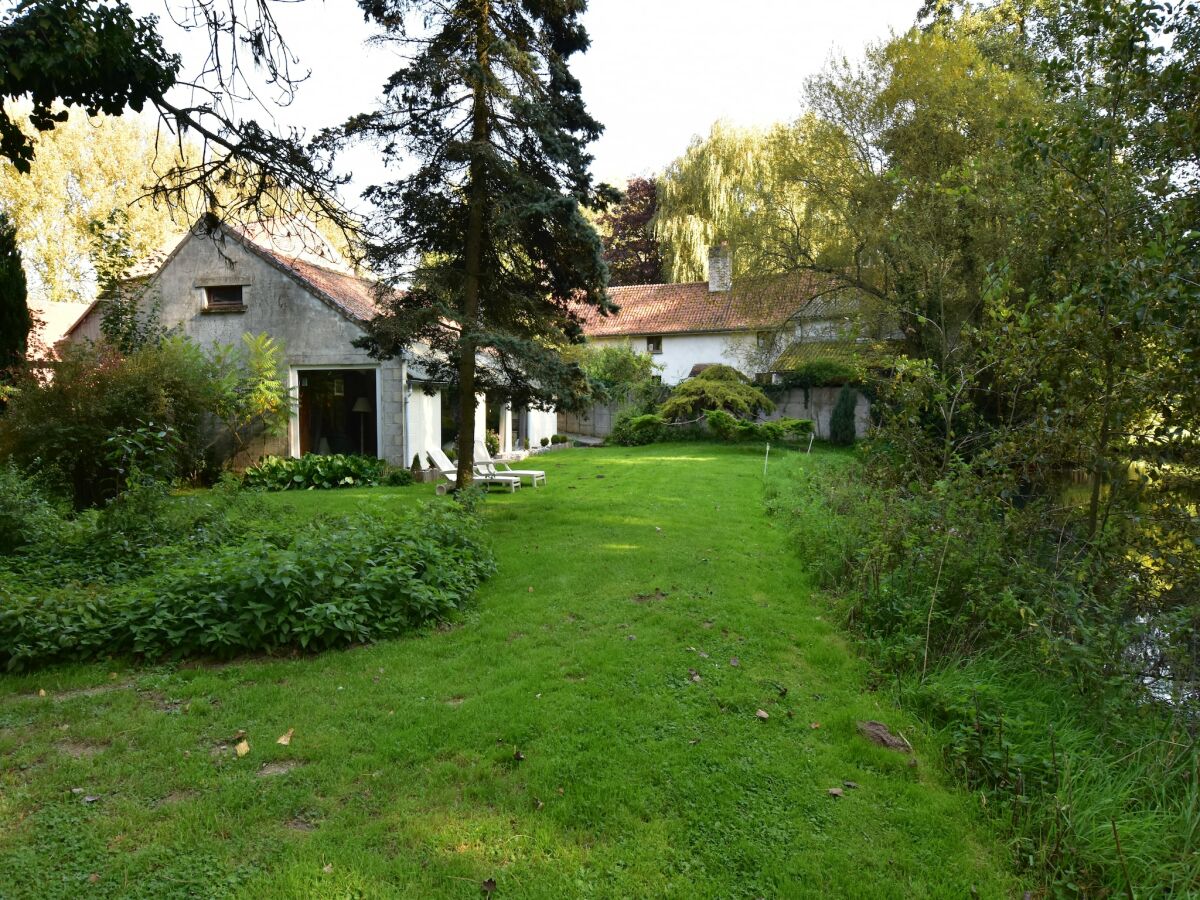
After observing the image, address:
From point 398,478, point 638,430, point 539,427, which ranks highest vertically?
point 539,427

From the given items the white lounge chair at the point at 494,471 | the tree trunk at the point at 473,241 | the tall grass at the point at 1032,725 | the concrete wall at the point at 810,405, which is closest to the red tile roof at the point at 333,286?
the white lounge chair at the point at 494,471

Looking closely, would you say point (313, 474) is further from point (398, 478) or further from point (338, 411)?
point (338, 411)

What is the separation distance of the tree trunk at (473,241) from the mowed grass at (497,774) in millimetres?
4569

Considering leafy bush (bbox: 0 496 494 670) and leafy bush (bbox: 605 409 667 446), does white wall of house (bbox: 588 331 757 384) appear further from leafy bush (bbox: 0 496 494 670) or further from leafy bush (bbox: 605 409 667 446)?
leafy bush (bbox: 0 496 494 670)

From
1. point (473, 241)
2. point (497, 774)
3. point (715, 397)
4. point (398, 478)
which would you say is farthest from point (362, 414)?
point (497, 774)

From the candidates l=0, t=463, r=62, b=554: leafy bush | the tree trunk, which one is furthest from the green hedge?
l=0, t=463, r=62, b=554: leafy bush

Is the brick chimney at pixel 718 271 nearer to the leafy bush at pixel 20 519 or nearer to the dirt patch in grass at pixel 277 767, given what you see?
the leafy bush at pixel 20 519

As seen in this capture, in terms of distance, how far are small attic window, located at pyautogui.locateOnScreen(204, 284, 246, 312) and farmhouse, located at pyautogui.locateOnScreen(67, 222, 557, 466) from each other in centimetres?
2

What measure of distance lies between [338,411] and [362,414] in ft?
2.02

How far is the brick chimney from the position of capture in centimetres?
2841

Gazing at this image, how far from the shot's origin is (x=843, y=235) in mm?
17562

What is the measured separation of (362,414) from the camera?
1573cm

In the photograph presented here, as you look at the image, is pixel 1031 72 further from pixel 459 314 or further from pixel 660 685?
pixel 660 685

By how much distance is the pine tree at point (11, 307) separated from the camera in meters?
12.7
